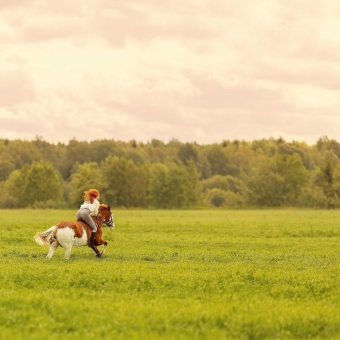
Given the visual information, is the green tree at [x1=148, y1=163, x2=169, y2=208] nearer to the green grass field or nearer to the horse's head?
the green grass field

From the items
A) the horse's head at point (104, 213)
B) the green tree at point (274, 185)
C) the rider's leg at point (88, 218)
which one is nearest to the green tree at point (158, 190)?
the green tree at point (274, 185)

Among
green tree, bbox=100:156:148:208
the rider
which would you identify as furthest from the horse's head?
green tree, bbox=100:156:148:208

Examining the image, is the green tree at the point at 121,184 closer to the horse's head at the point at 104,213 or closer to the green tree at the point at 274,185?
the green tree at the point at 274,185

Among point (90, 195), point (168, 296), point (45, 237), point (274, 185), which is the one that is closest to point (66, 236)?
point (45, 237)

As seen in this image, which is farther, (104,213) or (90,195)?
(104,213)

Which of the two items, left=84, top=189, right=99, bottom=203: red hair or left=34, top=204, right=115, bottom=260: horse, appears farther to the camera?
left=84, top=189, right=99, bottom=203: red hair

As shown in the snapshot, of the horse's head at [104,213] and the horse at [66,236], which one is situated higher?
the horse's head at [104,213]

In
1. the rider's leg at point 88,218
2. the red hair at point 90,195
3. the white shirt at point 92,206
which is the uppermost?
the red hair at point 90,195

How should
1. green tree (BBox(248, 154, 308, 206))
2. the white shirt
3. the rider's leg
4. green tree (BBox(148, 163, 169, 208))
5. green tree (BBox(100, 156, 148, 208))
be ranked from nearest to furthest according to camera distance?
the rider's leg → the white shirt → green tree (BBox(100, 156, 148, 208)) → green tree (BBox(248, 154, 308, 206)) → green tree (BBox(148, 163, 169, 208))

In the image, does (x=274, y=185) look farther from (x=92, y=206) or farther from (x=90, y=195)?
(x=92, y=206)

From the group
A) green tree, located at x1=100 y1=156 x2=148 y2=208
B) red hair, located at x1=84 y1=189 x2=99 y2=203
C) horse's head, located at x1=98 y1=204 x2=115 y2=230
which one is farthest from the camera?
green tree, located at x1=100 y1=156 x2=148 y2=208

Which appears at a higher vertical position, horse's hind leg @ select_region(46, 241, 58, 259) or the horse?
the horse

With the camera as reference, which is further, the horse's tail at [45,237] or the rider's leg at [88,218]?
the rider's leg at [88,218]

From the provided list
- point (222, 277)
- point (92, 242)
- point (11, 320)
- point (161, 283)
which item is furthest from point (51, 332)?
point (92, 242)
